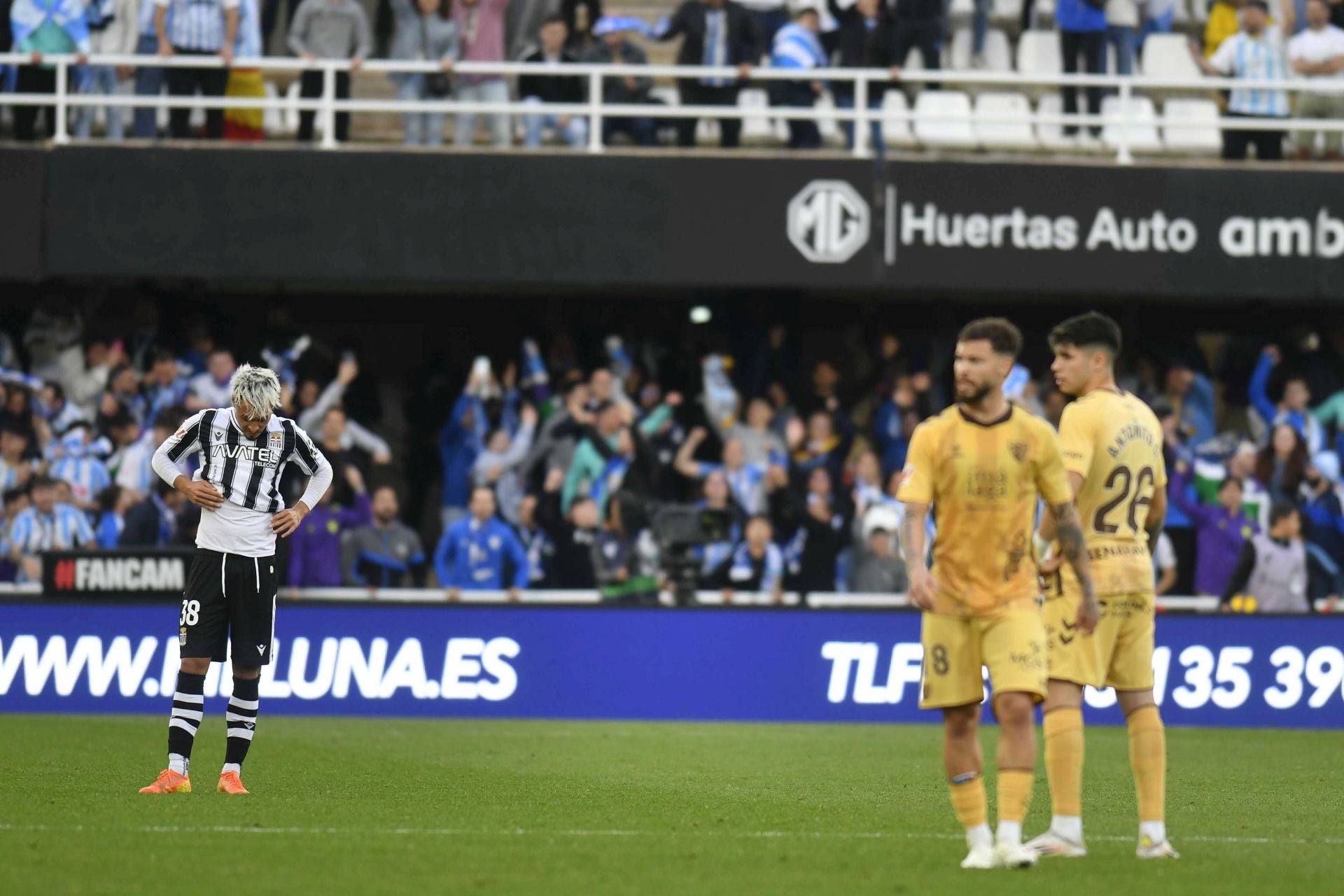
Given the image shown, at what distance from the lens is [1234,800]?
1144 centimetres

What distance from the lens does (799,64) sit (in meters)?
20.2

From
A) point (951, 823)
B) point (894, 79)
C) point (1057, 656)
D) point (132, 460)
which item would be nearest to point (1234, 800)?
point (951, 823)

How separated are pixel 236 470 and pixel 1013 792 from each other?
191 inches

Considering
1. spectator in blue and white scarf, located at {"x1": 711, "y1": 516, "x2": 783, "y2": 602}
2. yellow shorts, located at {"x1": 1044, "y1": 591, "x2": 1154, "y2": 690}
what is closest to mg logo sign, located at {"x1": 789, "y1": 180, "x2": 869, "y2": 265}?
spectator in blue and white scarf, located at {"x1": 711, "y1": 516, "x2": 783, "y2": 602}

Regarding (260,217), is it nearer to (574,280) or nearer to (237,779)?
(574,280)

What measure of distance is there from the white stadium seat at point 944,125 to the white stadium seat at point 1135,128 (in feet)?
4.46

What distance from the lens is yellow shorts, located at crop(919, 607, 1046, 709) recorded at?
8016mm

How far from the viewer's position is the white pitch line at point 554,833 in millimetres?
8961

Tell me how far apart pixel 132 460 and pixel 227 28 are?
418 cm

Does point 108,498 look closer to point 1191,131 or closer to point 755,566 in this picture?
point 755,566

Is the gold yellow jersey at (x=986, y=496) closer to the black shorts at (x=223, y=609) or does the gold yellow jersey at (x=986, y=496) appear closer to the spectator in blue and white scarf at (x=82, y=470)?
the black shorts at (x=223, y=609)

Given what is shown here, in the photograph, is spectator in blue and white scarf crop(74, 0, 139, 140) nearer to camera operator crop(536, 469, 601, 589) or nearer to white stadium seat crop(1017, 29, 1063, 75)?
camera operator crop(536, 469, 601, 589)

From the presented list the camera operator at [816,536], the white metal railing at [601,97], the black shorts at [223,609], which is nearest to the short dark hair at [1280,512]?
the white metal railing at [601,97]

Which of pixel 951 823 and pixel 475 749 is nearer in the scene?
pixel 951 823
